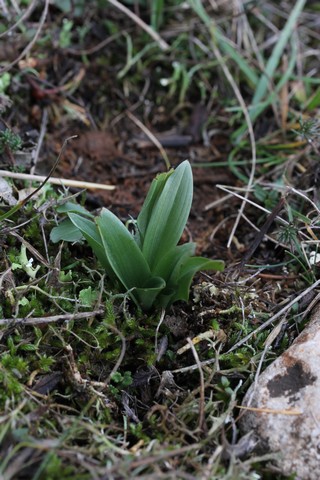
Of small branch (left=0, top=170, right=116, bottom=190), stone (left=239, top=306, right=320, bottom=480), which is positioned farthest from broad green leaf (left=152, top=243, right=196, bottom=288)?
small branch (left=0, top=170, right=116, bottom=190)

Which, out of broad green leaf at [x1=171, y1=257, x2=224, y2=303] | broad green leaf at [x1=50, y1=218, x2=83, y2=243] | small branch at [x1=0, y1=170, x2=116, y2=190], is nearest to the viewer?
broad green leaf at [x1=171, y1=257, x2=224, y2=303]

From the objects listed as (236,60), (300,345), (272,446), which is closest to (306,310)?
(300,345)

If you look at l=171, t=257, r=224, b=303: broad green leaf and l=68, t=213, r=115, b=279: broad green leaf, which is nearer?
l=171, t=257, r=224, b=303: broad green leaf

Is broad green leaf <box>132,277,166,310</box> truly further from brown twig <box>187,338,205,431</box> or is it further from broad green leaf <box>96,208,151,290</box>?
brown twig <box>187,338,205,431</box>

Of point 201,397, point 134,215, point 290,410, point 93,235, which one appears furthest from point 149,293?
point 134,215

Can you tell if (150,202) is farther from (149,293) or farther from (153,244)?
(149,293)

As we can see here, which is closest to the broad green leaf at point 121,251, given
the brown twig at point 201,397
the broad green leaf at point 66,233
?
the broad green leaf at point 66,233

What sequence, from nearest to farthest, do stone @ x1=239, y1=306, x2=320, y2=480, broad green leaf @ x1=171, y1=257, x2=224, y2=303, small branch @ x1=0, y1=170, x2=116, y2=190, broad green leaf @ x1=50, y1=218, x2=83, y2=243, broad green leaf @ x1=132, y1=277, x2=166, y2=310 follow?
stone @ x1=239, y1=306, x2=320, y2=480, broad green leaf @ x1=171, y1=257, x2=224, y2=303, broad green leaf @ x1=132, y1=277, x2=166, y2=310, broad green leaf @ x1=50, y1=218, x2=83, y2=243, small branch @ x1=0, y1=170, x2=116, y2=190
